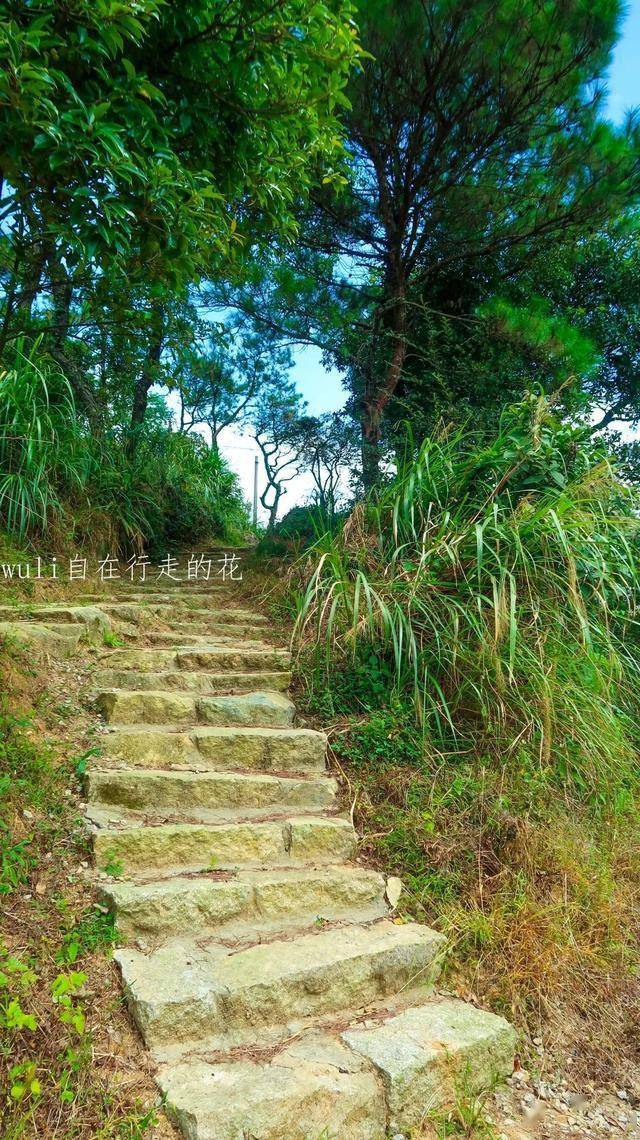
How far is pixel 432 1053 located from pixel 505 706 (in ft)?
4.56

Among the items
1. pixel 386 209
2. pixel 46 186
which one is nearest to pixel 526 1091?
pixel 46 186

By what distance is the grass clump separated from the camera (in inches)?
92.9

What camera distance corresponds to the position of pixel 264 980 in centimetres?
194

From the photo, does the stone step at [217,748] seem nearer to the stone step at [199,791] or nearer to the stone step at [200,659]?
the stone step at [199,791]

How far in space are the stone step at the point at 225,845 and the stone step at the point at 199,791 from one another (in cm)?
10

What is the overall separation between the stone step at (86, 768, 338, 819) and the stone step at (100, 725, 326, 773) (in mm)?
67

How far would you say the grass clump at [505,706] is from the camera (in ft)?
7.74

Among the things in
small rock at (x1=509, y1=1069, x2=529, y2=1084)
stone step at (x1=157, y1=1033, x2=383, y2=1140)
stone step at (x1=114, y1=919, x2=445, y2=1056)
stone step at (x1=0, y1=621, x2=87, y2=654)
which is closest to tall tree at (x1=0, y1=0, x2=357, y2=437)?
stone step at (x1=0, y1=621, x2=87, y2=654)

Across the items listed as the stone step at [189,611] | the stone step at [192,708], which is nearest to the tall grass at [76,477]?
the stone step at [189,611]

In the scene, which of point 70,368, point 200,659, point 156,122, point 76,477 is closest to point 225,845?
point 200,659

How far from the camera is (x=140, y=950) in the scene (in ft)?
6.49

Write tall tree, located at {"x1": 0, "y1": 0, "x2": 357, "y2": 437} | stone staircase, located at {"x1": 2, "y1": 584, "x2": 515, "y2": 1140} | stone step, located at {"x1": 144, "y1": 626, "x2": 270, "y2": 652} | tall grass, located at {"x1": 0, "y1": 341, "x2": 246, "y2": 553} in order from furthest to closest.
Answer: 1. tall grass, located at {"x1": 0, "y1": 341, "x2": 246, "y2": 553}
2. stone step, located at {"x1": 144, "y1": 626, "x2": 270, "y2": 652}
3. tall tree, located at {"x1": 0, "y1": 0, "x2": 357, "y2": 437}
4. stone staircase, located at {"x1": 2, "y1": 584, "x2": 515, "y2": 1140}

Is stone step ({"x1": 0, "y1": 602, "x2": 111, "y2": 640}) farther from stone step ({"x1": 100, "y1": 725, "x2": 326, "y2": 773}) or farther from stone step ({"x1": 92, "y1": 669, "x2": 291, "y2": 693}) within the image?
stone step ({"x1": 100, "y1": 725, "x2": 326, "y2": 773})

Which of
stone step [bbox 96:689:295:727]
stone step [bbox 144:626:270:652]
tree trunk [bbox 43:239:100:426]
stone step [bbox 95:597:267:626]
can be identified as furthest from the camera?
tree trunk [bbox 43:239:100:426]
